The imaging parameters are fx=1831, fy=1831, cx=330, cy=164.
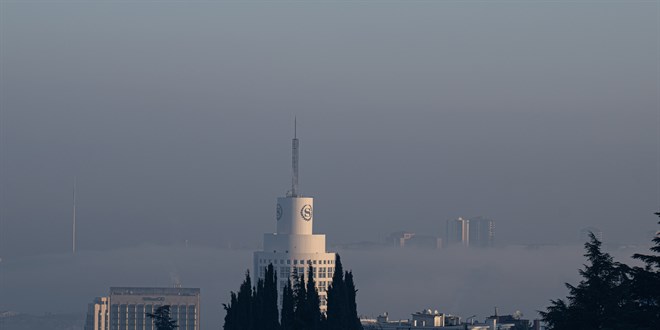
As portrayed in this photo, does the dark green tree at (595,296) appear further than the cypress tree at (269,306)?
No

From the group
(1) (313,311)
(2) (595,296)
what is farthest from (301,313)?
(2) (595,296)

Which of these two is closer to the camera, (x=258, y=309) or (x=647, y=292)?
(x=647, y=292)

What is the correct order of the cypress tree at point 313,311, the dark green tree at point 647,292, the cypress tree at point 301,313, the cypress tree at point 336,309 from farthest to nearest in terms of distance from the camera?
the cypress tree at point 336,309 < the cypress tree at point 313,311 < the cypress tree at point 301,313 < the dark green tree at point 647,292

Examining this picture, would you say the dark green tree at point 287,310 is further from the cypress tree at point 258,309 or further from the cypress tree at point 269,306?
the cypress tree at point 258,309

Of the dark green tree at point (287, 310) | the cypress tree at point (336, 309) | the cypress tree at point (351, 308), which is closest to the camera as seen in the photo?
the dark green tree at point (287, 310)

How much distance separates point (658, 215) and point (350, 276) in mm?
64140

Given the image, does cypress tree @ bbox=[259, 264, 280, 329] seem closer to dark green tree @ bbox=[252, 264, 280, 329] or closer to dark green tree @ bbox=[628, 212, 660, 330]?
dark green tree @ bbox=[252, 264, 280, 329]

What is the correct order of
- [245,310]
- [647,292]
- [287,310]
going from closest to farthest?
[647,292] < [287,310] < [245,310]

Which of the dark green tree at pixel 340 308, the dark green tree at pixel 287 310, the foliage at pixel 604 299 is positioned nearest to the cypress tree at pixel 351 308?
the dark green tree at pixel 340 308

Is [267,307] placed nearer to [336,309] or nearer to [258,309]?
[258,309]

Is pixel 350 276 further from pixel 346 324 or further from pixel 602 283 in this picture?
pixel 602 283

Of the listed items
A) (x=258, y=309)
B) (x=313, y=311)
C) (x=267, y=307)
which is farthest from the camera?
(x=258, y=309)

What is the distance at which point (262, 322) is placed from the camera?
106 metres

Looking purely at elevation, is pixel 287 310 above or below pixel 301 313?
above
